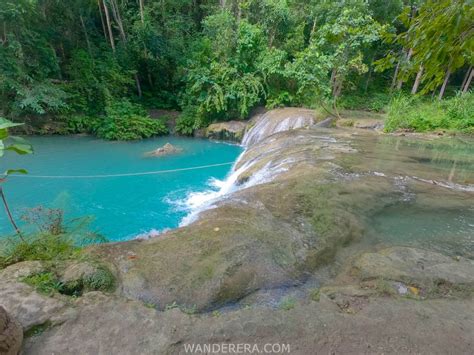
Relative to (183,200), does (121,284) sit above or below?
above

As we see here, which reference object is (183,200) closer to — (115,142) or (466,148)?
(115,142)

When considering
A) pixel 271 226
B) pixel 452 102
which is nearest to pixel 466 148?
pixel 452 102

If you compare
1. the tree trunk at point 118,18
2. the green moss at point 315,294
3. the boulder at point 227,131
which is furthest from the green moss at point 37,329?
the tree trunk at point 118,18

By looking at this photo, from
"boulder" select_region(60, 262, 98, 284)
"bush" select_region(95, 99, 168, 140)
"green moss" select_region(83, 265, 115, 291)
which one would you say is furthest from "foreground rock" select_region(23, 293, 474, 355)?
"bush" select_region(95, 99, 168, 140)

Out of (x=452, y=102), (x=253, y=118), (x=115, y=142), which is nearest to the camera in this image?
(x=452, y=102)

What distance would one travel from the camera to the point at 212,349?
165cm

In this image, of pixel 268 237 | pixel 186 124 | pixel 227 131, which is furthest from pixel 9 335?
pixel 186 124

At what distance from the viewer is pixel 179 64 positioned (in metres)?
14.0

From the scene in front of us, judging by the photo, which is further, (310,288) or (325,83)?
(325,83)

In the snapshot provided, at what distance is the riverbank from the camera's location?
5.65ft

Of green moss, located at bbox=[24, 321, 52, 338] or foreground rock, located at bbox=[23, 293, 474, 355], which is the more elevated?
green moss, located at bbox=[24, 321, 52, 338]

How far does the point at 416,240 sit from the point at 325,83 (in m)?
9.94

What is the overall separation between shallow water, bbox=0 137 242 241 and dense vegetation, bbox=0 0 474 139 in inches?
79.5

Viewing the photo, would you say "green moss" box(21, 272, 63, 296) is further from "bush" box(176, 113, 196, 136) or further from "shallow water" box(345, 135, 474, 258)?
"bush" box(176, 113, 196, 136)
